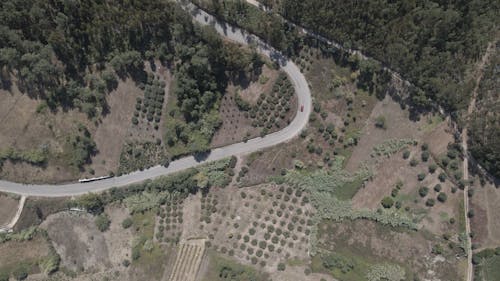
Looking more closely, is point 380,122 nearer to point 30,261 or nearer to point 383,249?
point 383,249

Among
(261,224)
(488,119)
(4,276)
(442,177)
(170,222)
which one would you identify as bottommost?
(4,276)

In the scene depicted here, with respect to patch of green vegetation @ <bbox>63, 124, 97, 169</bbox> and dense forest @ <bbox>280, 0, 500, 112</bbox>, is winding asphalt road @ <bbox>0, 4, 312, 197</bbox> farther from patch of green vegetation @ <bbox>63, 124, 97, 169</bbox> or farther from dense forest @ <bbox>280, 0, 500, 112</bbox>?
dense forest @ <bbox>280, 0, 500, 112</bbox>

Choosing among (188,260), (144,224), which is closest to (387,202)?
(188,260)

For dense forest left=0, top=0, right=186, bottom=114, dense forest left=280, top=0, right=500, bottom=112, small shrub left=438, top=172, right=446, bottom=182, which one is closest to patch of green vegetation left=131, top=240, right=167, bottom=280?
dense forest left=0, top=0, right=186, bottom=114

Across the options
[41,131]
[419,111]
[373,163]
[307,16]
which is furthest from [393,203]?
[41,131]

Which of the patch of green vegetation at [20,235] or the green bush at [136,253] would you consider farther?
the patch of green vegetation at [20,235]

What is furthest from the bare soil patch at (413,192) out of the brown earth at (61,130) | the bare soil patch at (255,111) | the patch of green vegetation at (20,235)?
the patch of green vegetation at (20,235)

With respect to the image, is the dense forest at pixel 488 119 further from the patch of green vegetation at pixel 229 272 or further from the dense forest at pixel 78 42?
the dense forest at pixel 78 42
